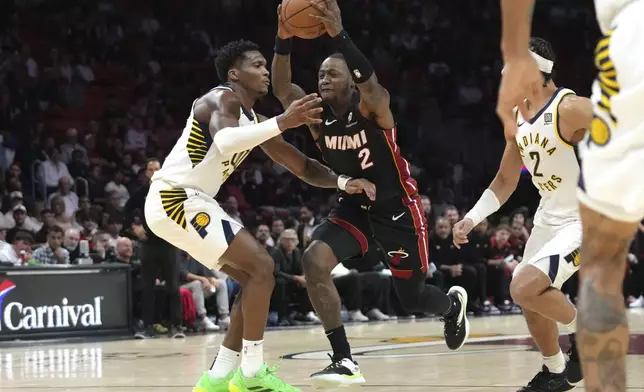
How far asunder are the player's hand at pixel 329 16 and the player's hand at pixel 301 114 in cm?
78

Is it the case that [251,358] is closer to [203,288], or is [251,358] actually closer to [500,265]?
[203,288]

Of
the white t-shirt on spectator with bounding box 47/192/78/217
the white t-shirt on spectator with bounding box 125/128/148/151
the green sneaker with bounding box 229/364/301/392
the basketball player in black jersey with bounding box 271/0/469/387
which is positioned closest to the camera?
the green sneaker with bounding box 229/364/301/392

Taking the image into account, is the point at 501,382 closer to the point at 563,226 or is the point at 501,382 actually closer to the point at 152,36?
the point at 563,226

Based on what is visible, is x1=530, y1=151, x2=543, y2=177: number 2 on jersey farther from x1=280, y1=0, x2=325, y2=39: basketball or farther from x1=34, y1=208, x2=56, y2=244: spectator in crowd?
x1=34, y1=208, x2=56, y2=244: spectator in crowd

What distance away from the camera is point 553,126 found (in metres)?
5.19

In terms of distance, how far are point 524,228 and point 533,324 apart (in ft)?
33.7

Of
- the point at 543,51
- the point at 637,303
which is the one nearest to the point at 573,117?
the point at 543,51

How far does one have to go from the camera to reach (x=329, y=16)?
560 cm

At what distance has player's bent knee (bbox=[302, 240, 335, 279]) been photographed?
560cm

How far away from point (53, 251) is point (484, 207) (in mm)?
6775

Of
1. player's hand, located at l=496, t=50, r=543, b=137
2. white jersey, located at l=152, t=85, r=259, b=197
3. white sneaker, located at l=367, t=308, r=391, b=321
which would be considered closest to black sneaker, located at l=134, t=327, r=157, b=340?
white sneaker, located at l=367, t=308, r=391, b=321

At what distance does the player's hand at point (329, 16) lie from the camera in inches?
220

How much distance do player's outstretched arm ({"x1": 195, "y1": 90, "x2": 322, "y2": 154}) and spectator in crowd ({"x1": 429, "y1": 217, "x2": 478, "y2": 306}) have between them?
30.0 ft

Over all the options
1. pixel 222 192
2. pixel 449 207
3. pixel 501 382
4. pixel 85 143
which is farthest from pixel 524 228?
pixel 501 382
